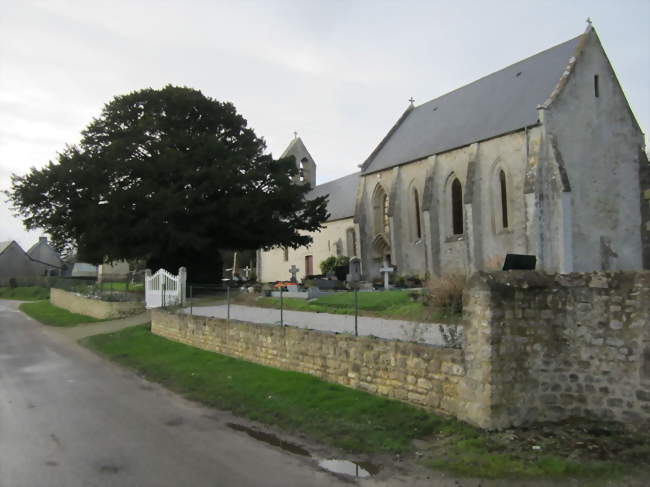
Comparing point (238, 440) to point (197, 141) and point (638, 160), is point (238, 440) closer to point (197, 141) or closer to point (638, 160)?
point (197, 141)

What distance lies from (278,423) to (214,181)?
2065cm

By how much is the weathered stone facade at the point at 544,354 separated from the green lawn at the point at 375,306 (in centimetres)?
442

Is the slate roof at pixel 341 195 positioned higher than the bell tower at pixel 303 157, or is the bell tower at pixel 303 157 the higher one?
the bell tower at pixel 303 157

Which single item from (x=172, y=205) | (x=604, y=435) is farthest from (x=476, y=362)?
(x=172, y=205)

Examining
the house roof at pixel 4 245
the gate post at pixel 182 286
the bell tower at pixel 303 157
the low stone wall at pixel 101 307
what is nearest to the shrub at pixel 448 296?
the gate post at pixel 182 286

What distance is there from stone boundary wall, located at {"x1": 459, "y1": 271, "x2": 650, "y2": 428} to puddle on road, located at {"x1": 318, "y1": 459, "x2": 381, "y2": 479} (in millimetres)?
1653

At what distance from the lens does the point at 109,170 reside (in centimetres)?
2816

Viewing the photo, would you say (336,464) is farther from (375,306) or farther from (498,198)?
(498,198)

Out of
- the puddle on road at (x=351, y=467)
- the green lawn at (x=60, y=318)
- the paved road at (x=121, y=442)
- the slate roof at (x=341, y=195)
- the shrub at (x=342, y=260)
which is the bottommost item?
the puddle on road at (x=351, y=467)

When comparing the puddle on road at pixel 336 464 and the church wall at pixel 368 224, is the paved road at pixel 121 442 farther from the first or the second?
the church wall at pixel 368 224

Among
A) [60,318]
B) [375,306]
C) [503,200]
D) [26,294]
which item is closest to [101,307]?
[60,318]

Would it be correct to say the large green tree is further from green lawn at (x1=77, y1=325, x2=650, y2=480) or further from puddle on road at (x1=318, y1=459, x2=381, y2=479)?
puddle on road at (x1=318, y1=459, x2=381, y2=479)

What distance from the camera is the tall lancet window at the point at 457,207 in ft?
101

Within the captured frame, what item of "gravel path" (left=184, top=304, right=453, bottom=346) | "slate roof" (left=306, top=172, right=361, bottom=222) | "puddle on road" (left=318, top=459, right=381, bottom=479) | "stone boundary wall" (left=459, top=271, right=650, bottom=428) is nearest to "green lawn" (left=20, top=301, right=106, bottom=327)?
"gravel path" (left=184, top=304, right=453, bottom=346)
